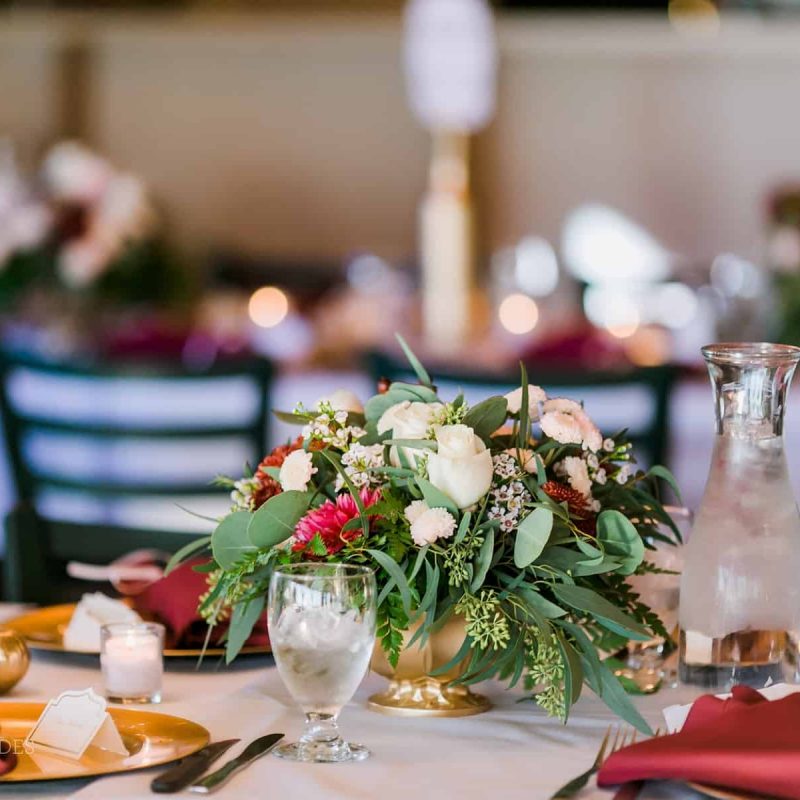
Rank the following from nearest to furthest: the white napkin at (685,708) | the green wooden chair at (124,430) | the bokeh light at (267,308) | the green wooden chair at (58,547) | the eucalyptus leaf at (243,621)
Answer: the white napkin at (685,708)
the eucalyptus leaf at (243,621)
the green wooden chair at (58,547)
the green wooden chair at (124,430)
the bokeh light at (267,308)

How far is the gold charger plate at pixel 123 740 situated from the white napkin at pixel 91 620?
177 millimetres

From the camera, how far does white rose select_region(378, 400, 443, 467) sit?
1035 millimetres

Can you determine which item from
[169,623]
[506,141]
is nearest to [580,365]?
[169,623]

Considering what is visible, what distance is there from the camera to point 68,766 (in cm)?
89

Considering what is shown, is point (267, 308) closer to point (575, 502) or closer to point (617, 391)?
point (617, 391)

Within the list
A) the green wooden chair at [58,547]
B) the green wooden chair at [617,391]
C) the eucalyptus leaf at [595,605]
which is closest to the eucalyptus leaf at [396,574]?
the eucalyptus leaf at [595,605]

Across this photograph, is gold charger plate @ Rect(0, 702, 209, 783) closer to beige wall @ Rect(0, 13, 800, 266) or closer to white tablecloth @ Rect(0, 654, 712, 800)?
white tablecloth @ Rect(0, 654, 712, 800)

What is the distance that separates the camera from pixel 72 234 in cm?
338

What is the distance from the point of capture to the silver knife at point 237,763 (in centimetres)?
85

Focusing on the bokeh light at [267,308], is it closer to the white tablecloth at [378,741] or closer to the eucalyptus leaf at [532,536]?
the white tablecloth at [378,741]

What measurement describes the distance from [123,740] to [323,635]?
151 mm

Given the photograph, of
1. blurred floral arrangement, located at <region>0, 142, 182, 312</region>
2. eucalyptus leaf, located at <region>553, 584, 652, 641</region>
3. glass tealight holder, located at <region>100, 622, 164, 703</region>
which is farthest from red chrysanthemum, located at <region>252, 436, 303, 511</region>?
blurred floral arrangement, located at <region>0, 142, 182, 312</region>

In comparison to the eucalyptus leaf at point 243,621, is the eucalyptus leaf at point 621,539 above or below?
above

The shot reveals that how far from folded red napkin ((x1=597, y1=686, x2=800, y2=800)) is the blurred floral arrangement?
2.62 meters
